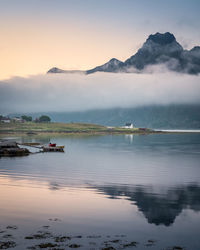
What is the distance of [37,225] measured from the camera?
92.0ft

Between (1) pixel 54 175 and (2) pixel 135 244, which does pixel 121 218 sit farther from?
(1) pixel 54 175

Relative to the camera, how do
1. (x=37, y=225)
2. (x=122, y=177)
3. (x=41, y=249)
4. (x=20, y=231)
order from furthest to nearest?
1. (x=122, y=177)
2. (x=37, y=225)
3. (x=20, y=231)
4. (x=41, y=249)

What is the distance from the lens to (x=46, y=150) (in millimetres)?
111875

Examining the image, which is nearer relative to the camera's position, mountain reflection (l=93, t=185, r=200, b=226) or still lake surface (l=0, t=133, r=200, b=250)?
still lake surface (l=0, t=133, r=200, b=250)

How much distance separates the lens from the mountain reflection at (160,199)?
32.1m

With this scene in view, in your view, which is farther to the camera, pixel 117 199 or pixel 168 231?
pixel 117 199

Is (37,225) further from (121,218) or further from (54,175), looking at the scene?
(54,175)

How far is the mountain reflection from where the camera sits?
32.1m

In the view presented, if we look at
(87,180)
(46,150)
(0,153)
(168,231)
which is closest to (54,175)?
(87,180)

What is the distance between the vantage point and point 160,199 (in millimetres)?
39438

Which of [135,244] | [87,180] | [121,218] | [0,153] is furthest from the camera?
[0,153]

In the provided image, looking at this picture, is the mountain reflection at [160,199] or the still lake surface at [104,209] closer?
the still lake surface at [104,209]

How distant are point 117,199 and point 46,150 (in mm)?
75934

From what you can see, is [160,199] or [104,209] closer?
[104,209]
